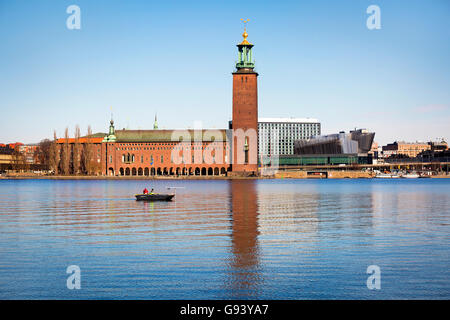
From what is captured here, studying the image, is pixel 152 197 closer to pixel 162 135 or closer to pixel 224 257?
pixel 224 257

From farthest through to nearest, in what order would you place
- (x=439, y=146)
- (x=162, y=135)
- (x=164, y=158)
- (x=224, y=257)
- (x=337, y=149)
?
(x=439, y=146), (x=337, y=149), (x=162, y=135), (x=164, y=158), (x=224, y=257)

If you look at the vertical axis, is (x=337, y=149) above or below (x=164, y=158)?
above

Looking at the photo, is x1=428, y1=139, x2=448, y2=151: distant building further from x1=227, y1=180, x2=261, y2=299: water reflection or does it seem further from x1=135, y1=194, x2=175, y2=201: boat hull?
x1=227, y1=180, x2=261, y2=299: water reflection

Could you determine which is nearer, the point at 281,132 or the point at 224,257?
the point at 224,257

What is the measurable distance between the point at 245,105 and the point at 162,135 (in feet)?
90.7

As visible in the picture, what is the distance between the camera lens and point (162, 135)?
129625 mm

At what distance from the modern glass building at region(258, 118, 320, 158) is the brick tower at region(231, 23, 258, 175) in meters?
76.8

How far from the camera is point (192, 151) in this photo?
125m

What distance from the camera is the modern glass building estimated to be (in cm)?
18962

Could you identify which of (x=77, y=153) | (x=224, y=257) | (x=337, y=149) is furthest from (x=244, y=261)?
(x=337, y=149)

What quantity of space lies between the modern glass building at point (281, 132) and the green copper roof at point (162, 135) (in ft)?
208

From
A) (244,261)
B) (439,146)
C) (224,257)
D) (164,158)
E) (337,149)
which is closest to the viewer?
(244,261)

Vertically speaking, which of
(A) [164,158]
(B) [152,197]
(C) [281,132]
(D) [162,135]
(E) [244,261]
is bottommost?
(E) [244,261]
